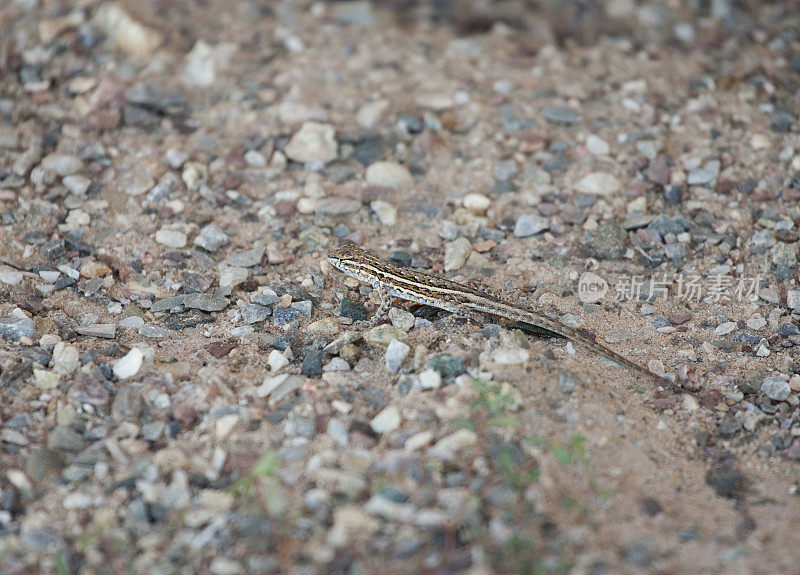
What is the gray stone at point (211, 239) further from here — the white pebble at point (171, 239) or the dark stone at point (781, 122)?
the dark stone at point (781, 122)

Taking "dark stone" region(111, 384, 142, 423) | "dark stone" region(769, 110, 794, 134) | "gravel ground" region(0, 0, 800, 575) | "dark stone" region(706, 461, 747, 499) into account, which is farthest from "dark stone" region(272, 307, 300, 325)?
"dark stone" region(769, 110, 794, 134)

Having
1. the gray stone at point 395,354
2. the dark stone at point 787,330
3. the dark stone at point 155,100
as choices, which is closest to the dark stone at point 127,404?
the gray stone at point 395,354

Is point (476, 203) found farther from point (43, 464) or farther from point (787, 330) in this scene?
point (43, 464)

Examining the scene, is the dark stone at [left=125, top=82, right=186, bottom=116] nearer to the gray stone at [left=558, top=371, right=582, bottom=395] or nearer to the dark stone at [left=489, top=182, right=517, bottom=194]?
the dark stone at [left=489, top=182, right=517, bottom=194]

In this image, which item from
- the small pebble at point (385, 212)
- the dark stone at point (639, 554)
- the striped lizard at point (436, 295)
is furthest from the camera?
the small pebble at point (385, 212)

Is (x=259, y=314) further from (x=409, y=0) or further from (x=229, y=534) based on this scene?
(x=409, y=0)

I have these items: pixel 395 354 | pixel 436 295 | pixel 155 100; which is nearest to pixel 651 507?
pixel 395 354

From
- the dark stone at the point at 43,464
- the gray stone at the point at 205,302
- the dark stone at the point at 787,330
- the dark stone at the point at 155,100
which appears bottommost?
the gray stone at the point at 205,302
